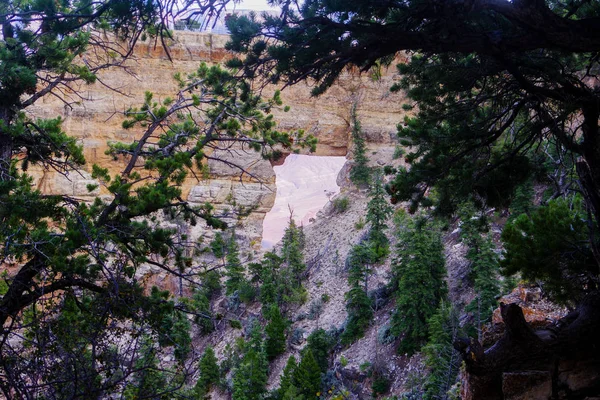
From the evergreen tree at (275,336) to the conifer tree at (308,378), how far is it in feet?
14.1

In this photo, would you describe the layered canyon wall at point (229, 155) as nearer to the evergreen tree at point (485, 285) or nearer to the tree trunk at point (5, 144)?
the evergreen tree at point (485, 285)

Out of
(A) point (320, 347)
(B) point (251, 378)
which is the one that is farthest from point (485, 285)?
(B) point (251, 378)

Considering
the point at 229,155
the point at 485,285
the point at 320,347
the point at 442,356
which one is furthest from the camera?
the point at 229,155

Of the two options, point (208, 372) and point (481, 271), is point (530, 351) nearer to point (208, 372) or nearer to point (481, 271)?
point (481, 271)

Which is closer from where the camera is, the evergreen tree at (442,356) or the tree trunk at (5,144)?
the tree trunk at (5,144)

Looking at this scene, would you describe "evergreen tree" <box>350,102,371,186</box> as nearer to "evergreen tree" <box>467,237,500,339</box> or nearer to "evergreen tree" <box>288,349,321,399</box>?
"evergreen tree" <box>467,237,500,339</box>

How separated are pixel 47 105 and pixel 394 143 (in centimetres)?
2255

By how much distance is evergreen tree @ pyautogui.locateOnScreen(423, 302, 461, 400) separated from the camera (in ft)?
47.3

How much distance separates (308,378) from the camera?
58.6ft

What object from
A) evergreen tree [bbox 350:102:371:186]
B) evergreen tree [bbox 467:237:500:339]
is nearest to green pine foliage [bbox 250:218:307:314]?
evergreen tree [bbox 350:102:371:186]

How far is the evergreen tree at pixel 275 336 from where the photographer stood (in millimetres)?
22805

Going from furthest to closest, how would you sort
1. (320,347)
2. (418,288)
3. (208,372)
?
(320,347)
(208,372)
(418,288)

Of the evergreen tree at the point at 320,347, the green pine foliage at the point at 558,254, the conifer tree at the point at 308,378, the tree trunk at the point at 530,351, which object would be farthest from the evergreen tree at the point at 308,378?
the tree trunk at the point at 530,351

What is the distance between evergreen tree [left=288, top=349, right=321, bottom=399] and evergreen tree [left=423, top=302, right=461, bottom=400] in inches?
145
